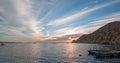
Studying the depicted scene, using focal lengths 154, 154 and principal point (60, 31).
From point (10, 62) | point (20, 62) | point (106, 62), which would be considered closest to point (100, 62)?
point (106, 62)

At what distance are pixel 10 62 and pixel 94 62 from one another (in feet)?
114

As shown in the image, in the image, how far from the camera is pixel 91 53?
314 feet

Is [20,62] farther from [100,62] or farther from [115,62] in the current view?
[115,62]

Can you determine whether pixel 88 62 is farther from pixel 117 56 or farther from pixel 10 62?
pixel 10 62

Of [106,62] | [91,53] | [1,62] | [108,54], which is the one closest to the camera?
[1,62]

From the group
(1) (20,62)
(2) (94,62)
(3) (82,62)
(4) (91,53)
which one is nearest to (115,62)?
(2) (94,62)

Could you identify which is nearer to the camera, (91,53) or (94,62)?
(94,62)

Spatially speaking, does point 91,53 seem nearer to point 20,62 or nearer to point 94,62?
point 94,62

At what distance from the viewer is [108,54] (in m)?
79.9

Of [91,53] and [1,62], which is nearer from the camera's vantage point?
[1,62]

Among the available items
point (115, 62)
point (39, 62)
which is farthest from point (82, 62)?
point (39, 62)

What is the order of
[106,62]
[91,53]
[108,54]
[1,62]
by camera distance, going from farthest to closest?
[91,53] < [108,54] < [106,62] < [1,62]

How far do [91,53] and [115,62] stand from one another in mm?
31471

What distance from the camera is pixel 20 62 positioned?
2454 inches
